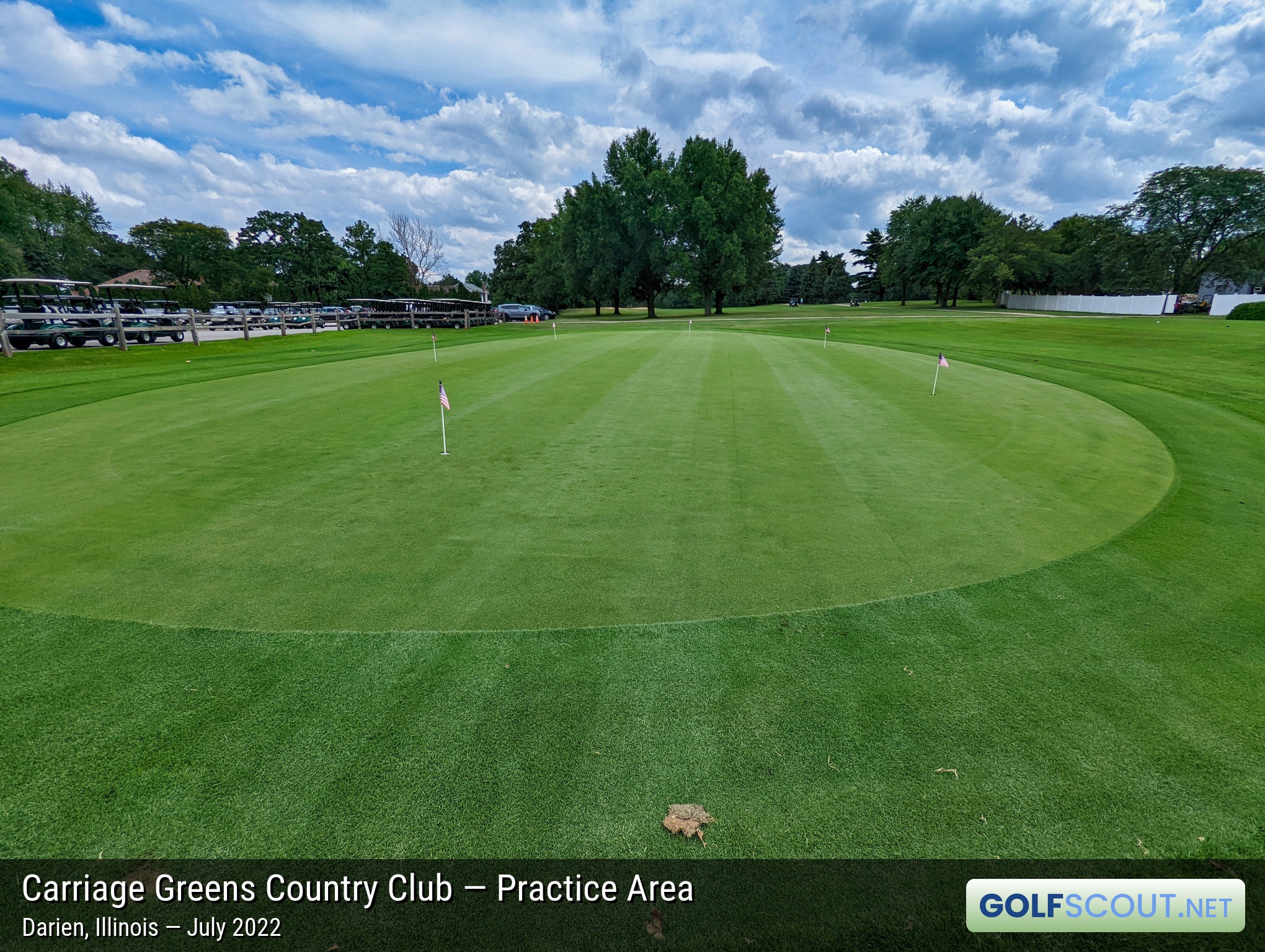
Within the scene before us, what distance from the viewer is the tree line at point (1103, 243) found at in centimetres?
5294

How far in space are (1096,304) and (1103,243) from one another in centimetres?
1472

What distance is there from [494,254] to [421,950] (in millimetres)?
95694

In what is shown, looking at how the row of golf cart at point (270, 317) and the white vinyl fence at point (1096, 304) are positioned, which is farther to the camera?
the white vinyl fence at point (1096, 304)

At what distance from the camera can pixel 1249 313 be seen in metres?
32.3

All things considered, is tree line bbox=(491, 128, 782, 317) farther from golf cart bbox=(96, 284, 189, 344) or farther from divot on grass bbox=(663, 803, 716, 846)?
→ divot on grass bbox=(663, 803, 716, 846)

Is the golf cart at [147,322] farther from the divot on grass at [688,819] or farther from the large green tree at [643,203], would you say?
the large green tree at [643,203]

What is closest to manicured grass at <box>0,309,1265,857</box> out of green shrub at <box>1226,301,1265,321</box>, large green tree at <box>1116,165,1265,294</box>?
green shrub at <box>1226,301,1265,321</box>

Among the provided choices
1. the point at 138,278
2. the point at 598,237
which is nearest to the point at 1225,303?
the point at 598,237

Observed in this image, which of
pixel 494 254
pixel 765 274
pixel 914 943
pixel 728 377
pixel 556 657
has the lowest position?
pixel 914 943

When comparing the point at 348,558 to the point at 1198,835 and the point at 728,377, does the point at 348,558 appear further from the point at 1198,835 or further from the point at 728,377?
the point at 728,377

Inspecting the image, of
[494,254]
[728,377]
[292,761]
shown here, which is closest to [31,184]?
[494,254]

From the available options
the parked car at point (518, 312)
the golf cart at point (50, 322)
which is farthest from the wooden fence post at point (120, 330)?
the parked car at point (518, 312)

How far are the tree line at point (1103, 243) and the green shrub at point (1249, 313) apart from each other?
1018 inches

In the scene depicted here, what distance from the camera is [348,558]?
440 cm
